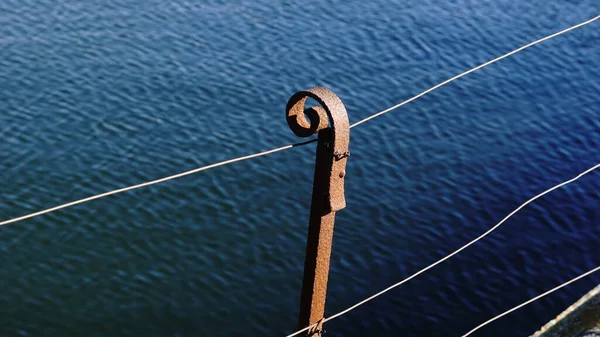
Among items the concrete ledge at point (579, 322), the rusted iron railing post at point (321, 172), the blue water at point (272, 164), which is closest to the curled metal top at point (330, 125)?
the rusted iron railing post at point (321, 172)

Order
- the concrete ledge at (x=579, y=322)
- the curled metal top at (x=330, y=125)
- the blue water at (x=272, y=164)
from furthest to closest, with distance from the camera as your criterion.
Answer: the blue water at (x=272, y=164), the curled metal top at (x=330, y=125), the concrete ledge at (x=579, y=322)

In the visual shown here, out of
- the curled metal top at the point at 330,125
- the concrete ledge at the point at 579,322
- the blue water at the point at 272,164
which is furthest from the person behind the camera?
the blue water at the point at 272,164

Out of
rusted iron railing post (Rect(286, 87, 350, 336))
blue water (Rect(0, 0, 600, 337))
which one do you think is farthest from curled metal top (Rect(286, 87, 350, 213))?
blue water (Rect(0, 0, 600, 337))

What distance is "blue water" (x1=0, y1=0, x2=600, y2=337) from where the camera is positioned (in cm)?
1548

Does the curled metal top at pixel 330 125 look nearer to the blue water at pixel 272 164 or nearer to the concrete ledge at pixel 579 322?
the concrete ledge at pixel 579 322

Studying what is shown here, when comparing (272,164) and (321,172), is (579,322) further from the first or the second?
(272,164)

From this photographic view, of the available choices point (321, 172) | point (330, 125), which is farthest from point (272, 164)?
point (330, 125)

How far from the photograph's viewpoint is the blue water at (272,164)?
15484 millimetres

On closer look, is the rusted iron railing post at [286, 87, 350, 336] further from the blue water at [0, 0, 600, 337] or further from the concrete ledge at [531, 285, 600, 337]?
the blue water at [0, 0, 600, 337]

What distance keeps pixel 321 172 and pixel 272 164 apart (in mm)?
13415

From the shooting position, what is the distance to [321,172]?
5527 mm

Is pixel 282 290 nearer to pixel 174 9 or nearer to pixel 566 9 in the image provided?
pixel 174 9

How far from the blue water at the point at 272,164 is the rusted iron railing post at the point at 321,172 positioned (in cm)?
917

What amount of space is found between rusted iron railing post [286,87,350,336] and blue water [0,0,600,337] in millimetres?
9170
